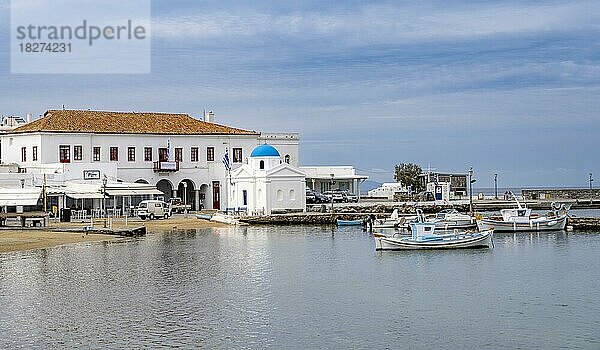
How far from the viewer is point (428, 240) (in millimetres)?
41312

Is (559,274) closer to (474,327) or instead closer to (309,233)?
(474,327)

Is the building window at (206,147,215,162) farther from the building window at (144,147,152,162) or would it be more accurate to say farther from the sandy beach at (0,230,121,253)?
the sandy beach at (0,230,121,253)

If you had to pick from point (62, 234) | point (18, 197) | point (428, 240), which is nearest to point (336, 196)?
point (18, 197)

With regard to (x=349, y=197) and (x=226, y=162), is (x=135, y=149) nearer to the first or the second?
(x=226, y=162)

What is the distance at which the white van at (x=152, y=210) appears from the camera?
60.2 m

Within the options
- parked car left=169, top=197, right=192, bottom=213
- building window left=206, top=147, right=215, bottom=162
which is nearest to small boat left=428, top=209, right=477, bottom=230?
parked car left=169, top=197, right=192, bottom=213

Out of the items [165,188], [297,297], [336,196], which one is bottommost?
[297,297]

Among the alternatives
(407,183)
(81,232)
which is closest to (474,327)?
(81,232)

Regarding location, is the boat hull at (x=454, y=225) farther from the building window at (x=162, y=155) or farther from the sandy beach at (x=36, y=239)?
the building window at (x=162, y=155)

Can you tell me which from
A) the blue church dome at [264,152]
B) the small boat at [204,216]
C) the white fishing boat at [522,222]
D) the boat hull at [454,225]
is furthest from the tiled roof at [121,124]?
the white fishing boat at [522,222]

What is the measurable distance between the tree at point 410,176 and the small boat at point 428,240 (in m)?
53.4

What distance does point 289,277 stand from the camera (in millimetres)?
32688

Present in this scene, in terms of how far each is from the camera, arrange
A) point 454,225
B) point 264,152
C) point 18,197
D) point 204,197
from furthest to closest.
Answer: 1. point 204,197
2. point 264,152
3. point 18,197
4. point 454,225

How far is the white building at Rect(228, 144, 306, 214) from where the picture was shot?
63.3m
